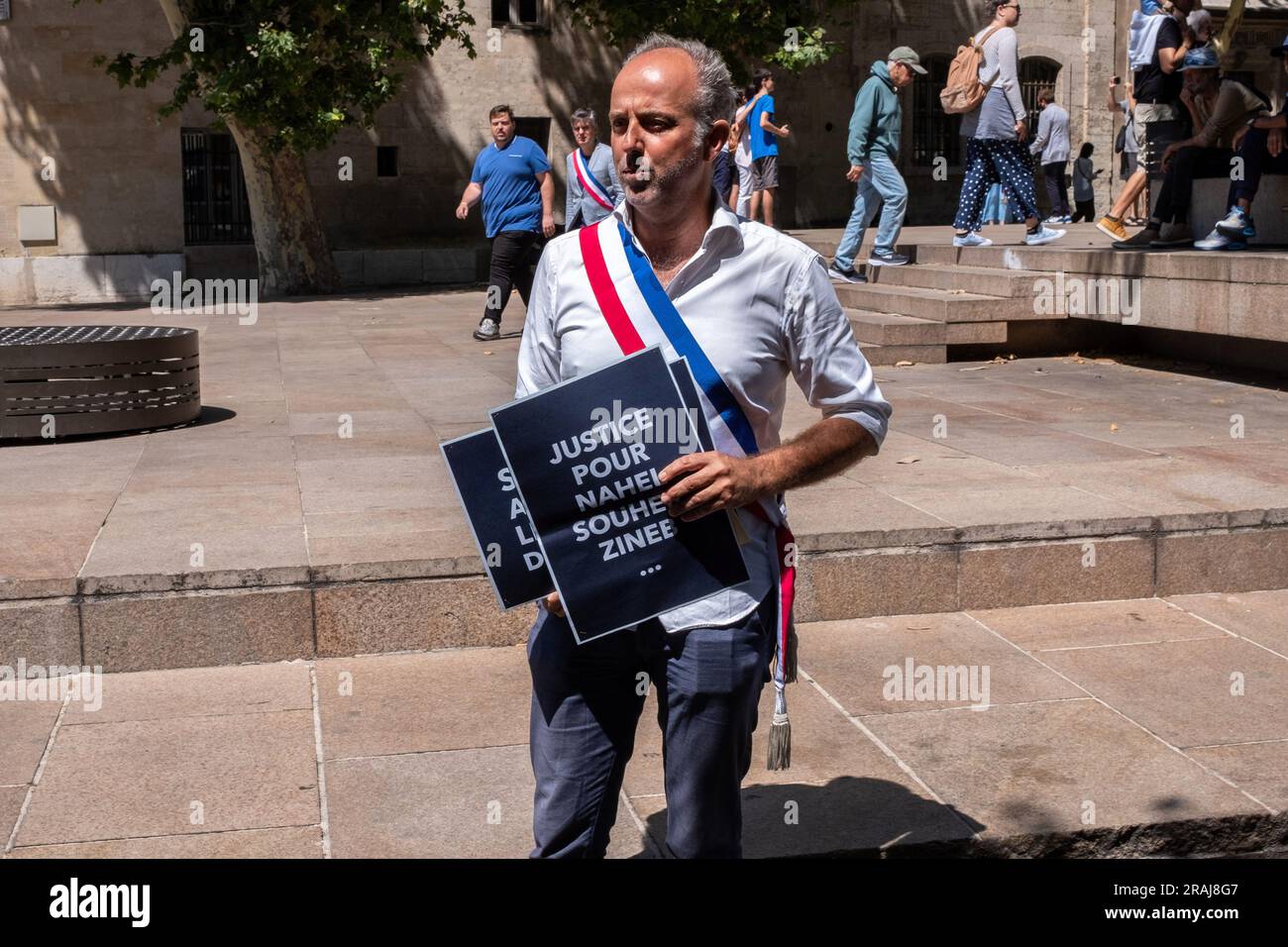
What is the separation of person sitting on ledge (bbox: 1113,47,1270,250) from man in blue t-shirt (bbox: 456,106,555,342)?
16.5 feet

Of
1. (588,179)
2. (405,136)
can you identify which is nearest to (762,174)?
(588,179)

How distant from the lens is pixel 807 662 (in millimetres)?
5480

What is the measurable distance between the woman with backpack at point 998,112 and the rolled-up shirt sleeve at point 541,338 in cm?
1074

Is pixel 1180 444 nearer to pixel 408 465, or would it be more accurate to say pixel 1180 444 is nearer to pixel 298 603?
pixel 408 465

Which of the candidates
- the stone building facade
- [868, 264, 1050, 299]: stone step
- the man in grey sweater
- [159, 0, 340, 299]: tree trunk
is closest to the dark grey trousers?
[868, 264, 1050, 299]: stone step

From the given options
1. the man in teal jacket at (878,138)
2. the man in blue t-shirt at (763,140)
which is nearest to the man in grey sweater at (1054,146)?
the man in blue t-shirt at (763,140)

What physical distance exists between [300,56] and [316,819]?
15526 millimetres

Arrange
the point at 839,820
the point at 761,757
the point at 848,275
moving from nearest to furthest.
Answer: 1. the point at 839,820
2. the point at 761,757
3. the point at 848,275

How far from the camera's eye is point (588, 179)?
13742 mm

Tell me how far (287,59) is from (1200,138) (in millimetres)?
10854

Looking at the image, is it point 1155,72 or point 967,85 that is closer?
point 1155,72

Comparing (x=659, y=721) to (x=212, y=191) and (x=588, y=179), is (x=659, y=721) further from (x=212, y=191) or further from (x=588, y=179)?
(x=212, y=191)
